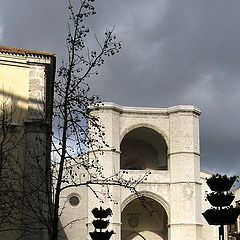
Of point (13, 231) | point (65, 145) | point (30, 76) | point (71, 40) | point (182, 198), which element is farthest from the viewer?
point (182, 198)

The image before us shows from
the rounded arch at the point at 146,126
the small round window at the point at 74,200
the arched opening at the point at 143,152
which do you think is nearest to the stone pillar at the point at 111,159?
the rounded arch at the point at 146,126

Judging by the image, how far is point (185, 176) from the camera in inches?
1379

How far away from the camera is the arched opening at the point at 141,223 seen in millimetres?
38594

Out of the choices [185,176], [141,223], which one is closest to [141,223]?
[141,223]

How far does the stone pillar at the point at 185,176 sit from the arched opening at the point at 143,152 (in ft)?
10.8

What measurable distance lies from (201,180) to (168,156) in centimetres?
256

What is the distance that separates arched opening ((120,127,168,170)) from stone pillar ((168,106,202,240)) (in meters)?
3.29

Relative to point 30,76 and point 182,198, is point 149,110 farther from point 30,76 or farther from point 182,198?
point 30,76

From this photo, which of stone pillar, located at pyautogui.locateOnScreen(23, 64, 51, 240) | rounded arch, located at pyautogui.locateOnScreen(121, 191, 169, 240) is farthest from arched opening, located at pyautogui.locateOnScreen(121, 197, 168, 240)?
stone pillar, located at pyautogui.locateOnScreen(23, 64, 51, 240)

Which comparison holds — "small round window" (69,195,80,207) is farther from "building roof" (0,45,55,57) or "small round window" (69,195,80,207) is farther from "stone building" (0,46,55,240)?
"building roof" (0,45,55,57)

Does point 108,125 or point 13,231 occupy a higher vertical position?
point 108,125

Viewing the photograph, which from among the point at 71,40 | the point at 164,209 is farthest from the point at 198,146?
the point at 71,40

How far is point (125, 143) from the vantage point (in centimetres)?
4019

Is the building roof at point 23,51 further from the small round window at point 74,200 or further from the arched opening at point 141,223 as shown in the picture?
the arched opening at point 141,223
